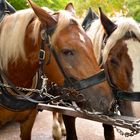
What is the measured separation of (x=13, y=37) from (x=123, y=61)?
3.36 feet

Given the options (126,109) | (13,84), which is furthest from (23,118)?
(126,109)

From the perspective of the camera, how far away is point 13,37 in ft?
9.79

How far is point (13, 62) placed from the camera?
3.04 metres

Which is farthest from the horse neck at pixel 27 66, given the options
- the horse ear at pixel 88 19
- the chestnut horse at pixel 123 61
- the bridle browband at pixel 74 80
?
the horse ear at pixel 88 19

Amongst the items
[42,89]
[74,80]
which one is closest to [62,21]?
[74,80]

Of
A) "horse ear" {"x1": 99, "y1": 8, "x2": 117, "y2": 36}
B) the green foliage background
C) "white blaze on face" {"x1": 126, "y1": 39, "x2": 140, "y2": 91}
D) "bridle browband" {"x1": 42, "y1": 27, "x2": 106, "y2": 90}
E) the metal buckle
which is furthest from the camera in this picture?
the green foliage background

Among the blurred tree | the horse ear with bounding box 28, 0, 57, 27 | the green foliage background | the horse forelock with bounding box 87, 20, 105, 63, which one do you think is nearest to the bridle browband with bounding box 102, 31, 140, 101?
the horse forelock with bounding box 87, 20, 105, 63

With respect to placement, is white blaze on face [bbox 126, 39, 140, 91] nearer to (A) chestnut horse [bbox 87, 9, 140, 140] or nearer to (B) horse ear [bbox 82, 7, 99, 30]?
(A) chestnut horse [bbox 87, 9, 140, 140]

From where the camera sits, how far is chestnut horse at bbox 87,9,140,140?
3.10 metres

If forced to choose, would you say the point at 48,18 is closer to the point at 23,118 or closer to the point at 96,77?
the point at 96,77

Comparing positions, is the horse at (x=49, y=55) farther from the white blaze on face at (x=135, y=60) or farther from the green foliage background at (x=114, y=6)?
the green foliage background at (x=114, y=6)

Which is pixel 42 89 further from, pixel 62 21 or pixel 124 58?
pixel 124 58

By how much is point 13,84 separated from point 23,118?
594mm

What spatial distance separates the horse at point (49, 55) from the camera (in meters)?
2.66
